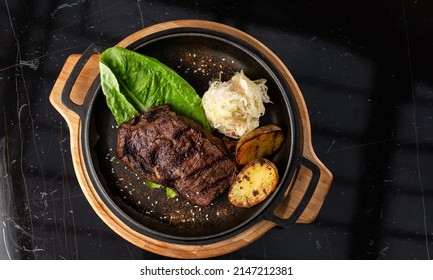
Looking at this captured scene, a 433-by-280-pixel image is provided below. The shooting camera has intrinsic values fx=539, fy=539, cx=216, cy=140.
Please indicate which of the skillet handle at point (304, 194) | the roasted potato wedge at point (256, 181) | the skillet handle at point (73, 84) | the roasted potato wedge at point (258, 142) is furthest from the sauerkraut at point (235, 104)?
the skillet handle at point (73, 84)

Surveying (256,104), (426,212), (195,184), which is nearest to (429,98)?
(426,212)

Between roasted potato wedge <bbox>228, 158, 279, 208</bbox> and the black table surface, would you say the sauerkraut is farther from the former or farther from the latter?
the black table surface

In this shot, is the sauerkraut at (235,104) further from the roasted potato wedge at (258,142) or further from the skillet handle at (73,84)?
the skillet handle at (73,84)

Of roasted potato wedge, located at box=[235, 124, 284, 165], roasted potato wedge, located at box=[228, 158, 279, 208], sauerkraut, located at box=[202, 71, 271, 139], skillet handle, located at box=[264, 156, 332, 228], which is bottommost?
skillet handle, located at box=[264, 156, 332, 228]

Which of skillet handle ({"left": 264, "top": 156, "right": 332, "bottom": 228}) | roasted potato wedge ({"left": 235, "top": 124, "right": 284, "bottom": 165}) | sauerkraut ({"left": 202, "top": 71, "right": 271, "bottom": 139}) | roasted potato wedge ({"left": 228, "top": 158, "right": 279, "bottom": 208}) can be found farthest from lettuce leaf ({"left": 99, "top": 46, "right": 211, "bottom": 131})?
skillet handle ({"left": 264, "top": 156, "right": 332, "bottom": 228})

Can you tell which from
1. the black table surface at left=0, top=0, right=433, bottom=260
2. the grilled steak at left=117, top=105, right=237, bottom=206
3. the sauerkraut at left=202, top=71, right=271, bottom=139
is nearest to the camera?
the grilled steak at left=117, top=105, right=237, bottom=206

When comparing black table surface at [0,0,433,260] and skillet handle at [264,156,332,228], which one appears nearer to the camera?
skillet handle at [264,156,332,228]

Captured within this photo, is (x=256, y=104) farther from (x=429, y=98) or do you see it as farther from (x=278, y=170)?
(x=429, y=98)

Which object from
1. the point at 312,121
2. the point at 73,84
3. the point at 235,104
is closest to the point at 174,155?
the point at 235,104
